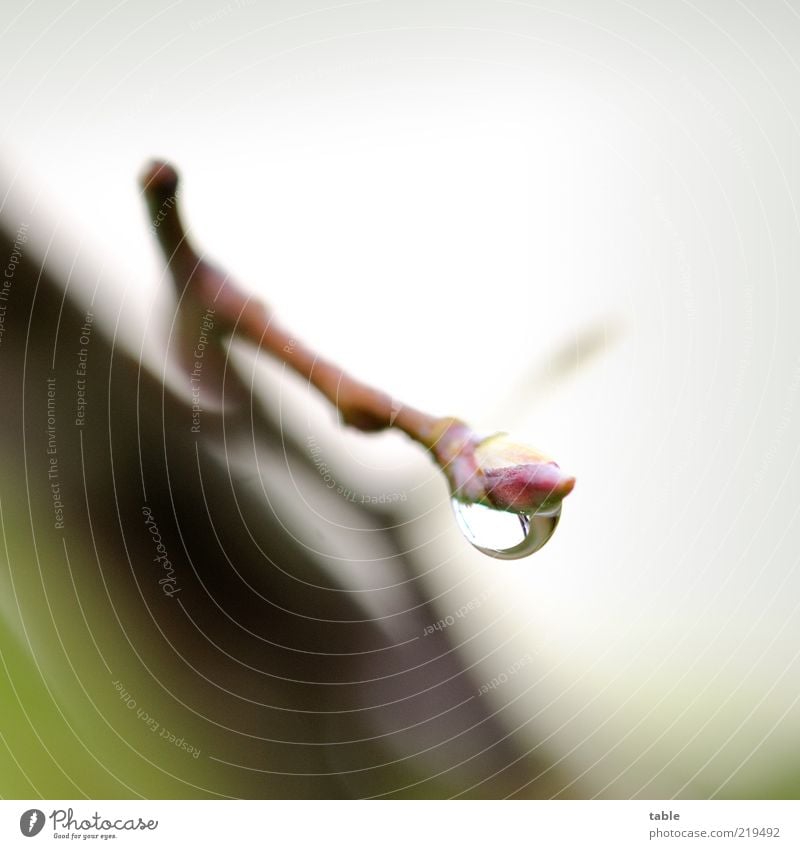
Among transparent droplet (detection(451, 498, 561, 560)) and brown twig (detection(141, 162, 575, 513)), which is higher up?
brown twig (detection(141, 162, 575, 513))

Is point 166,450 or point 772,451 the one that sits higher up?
point 166,450

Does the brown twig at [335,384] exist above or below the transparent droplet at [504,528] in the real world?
above

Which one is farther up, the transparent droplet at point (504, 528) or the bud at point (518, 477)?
the bud at point (518, 477)

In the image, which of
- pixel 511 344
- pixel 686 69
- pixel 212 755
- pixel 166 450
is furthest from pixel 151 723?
pixel 686 69

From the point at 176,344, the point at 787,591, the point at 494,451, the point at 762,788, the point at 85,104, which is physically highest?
the point at 85,104

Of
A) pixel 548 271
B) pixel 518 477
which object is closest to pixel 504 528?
pixel 518 477

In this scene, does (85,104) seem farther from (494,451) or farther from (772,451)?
(772,451)
